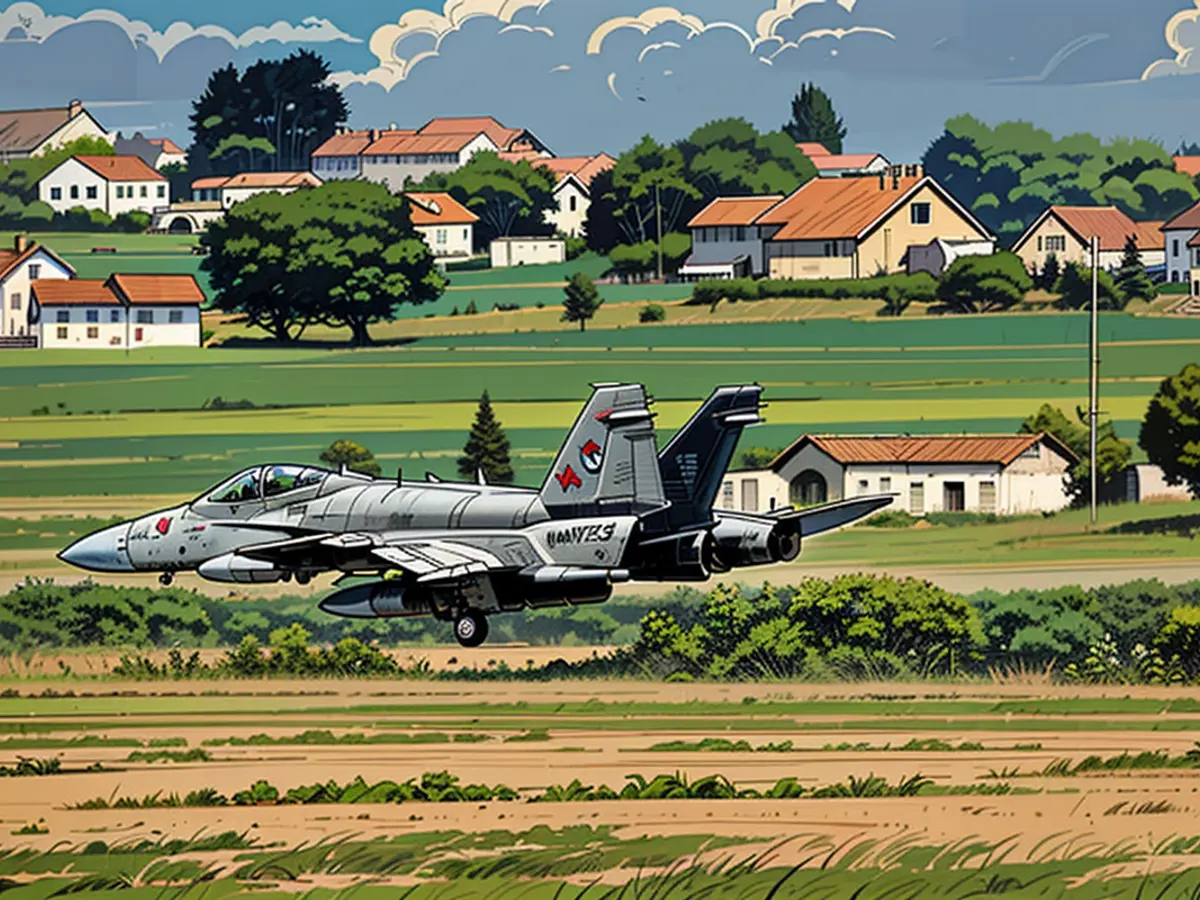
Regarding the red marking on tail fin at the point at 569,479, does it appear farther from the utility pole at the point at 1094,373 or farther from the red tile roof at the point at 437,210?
the utility pole at the point at 1094,373

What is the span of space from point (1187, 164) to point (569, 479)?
653 inches

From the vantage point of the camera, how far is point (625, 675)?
5984 centimetres

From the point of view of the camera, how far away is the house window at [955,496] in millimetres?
59562

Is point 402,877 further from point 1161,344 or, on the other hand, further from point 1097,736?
point 1161,344

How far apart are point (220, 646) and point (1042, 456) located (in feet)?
41.1

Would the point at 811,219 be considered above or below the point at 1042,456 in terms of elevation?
above

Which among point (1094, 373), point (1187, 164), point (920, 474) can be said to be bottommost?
point (920, 474)

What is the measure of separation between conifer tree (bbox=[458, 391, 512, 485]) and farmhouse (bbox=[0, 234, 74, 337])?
645cm

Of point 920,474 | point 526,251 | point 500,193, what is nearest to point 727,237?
A: point 526,251

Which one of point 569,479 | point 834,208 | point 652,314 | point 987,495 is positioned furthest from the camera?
point 652,314

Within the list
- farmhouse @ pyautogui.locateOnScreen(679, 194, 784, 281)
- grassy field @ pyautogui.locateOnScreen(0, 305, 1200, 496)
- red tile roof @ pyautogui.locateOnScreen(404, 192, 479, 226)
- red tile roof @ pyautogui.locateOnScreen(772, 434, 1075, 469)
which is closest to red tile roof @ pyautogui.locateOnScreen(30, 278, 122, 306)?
grassy field @ pyautogui.locateOnScreen(0, 305, 1200, 496)

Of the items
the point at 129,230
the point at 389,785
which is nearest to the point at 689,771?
the point at 389,785

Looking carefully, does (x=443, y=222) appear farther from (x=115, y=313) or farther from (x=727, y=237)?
(x=115, y=313)

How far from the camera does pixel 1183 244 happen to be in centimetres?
6112
